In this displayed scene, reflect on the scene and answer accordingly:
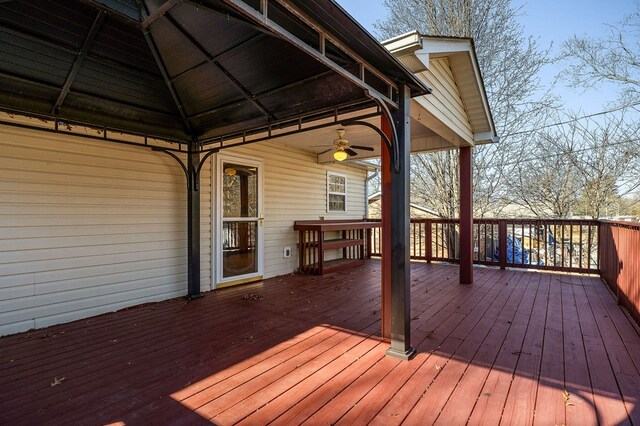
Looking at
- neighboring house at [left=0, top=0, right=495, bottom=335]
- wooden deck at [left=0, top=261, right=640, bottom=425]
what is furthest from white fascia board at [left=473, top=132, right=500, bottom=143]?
wooden deck at [left=0, top=261, right=640, bottom=425]

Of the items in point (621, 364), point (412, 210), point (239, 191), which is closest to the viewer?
point (621, 364)

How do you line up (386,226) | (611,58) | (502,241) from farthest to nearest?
(611,58), (502,241), (386,226)

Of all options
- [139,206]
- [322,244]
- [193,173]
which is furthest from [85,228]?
[322,244]

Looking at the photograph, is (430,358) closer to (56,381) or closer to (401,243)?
(401,243)

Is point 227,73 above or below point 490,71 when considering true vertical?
below

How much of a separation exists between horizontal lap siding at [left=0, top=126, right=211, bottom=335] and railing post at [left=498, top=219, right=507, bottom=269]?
6.01 m

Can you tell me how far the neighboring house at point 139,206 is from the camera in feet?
10.5

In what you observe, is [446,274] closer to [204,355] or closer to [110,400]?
[204,355]

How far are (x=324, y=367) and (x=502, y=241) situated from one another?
18.2ft

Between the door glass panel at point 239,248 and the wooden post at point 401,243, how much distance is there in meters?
3.29

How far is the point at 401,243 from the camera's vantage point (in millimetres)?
2660

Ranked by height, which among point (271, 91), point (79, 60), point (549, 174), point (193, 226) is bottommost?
point (193, 226)

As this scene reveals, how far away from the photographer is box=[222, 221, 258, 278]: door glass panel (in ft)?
17.0

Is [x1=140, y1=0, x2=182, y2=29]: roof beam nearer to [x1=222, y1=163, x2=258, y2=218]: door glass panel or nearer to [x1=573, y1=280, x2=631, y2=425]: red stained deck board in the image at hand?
[x1=222, y1=163, x2=258, y2=218]: door glass panel
